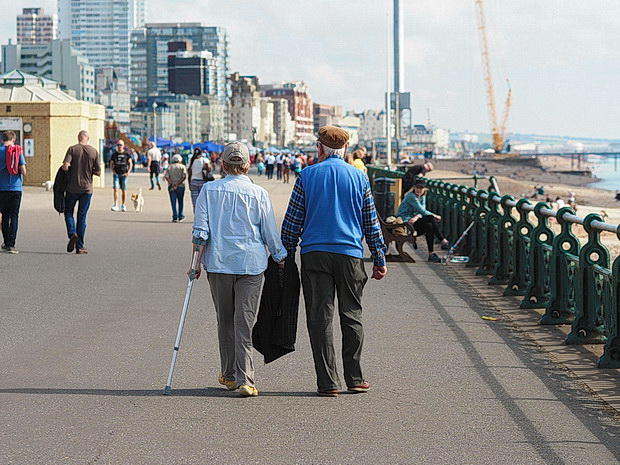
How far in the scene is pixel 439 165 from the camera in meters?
194

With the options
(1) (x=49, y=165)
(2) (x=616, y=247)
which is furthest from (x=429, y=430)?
(1) (x=49, y=165)

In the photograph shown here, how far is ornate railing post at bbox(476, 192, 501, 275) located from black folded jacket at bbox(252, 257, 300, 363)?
24.3 feet

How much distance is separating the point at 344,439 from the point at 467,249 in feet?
36.9

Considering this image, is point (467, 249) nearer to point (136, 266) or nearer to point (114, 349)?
point (136, 266)

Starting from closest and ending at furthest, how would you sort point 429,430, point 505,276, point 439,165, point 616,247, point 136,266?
point 429,430
point 505,276
point 136,266
point 616,247
point 439,165

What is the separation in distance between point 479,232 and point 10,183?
6.76 metres

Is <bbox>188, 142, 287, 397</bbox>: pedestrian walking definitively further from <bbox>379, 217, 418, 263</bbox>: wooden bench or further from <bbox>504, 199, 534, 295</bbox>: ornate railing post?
<bbox>379, 217, 418, 263</bbox>: wooden bench

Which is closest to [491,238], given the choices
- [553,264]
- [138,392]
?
[553,264]

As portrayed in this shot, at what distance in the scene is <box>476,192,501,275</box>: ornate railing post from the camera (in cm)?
1458

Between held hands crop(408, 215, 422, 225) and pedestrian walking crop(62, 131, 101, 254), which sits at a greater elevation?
pedestrian walking crop(62, 131, 101, 254)

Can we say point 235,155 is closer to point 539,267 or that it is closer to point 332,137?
point 332,137

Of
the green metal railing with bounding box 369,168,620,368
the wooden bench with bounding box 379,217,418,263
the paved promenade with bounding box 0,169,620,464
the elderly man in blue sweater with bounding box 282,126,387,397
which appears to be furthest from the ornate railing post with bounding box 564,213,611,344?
the wooden bench with bounding box 379,217,418,263

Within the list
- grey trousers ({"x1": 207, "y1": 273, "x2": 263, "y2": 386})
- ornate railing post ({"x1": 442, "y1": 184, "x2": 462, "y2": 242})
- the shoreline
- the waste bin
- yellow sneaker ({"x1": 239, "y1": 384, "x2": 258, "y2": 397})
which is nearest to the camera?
yellow sneaker ({"x1": 239, "y1": 384, "x2": 258, "y2": 397})

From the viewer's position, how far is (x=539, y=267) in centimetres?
1127
